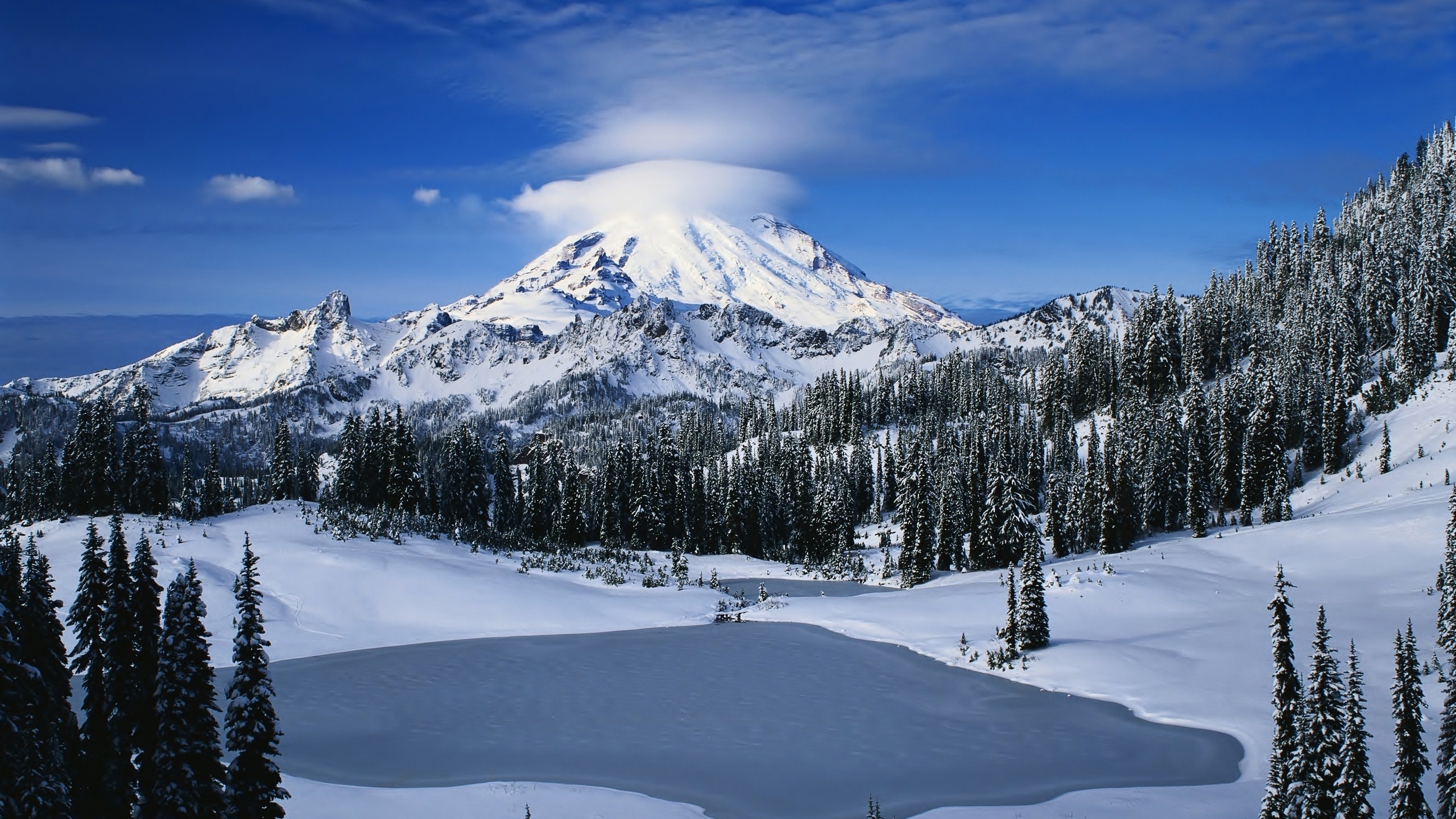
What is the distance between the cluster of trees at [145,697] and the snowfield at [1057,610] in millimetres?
4879

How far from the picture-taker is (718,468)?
134875mm

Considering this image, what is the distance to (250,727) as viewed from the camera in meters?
18.5

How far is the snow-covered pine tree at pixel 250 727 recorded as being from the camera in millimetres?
18453

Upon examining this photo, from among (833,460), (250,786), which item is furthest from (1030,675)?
(833,460)

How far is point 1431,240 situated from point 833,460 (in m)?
82.0

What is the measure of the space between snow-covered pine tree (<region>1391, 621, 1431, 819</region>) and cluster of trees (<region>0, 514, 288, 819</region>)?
994 inches

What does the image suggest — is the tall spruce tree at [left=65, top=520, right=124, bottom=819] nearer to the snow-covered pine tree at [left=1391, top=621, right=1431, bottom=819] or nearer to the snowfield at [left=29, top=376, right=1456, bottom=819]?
the snowfield at [left=29, top=376, right=1456, bottom=819]

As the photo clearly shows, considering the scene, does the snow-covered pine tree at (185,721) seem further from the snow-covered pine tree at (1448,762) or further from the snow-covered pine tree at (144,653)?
the snow-covered pine tree at (1448,762)

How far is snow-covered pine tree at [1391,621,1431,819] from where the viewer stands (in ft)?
61.6

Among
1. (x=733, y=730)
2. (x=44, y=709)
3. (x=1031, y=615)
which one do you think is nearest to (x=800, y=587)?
(x=1031, y=615)

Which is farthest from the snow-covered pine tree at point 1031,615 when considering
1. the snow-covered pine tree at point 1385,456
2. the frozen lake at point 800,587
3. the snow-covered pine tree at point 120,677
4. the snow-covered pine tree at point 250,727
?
the snow-covered pine tree at point 1385,456

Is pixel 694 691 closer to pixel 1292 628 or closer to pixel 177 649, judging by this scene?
pixel 177 649

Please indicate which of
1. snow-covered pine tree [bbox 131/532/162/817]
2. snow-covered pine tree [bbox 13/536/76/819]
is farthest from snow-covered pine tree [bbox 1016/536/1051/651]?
snow-covered pine tree [bbox 13/536/76/819]

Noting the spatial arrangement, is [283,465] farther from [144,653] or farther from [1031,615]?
[1031,615]
